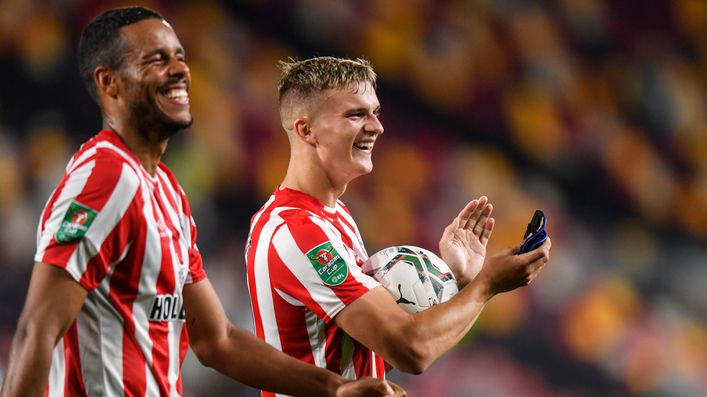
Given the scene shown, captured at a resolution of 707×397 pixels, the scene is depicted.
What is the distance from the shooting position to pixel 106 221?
1.81 metres

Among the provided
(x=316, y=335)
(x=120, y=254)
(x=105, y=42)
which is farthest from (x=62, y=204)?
(x=316, y=335)

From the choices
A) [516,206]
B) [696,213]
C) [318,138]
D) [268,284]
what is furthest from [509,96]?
[268,284]

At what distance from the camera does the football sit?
2582 millimetres

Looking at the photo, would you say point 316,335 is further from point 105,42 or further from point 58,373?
point 105,42

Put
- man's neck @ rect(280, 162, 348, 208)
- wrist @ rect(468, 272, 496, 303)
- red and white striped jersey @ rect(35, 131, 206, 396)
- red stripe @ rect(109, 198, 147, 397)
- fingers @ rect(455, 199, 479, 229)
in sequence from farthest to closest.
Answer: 1. fingers @ rect(455, 199, 479, 229)
2. man's neck @ rect(280, 162, 348, 208)
3. wrist @ rect(468, 272, 496, 303)
4. red stripe @ rect(109, 198, 147, 397)
5. red and white striped jersey @ rect(35, 131, 206, 396)

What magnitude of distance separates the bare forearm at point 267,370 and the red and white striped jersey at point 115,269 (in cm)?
19

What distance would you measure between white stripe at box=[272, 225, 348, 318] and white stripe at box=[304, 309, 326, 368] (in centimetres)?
9

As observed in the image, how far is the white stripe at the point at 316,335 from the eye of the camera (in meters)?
2.58

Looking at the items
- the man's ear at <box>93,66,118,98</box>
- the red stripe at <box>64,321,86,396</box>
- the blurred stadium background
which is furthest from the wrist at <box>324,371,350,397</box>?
the blurred stadium background

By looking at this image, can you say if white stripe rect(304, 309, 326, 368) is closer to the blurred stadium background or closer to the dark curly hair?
the dark curly hair

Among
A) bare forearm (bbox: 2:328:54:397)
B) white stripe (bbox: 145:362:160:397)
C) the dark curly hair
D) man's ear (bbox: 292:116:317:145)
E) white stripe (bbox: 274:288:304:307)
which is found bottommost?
bare forearm (bbox: 2:328:54:397)

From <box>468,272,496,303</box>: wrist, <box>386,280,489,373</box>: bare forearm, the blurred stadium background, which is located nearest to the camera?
<box>386,280,489,373</box>: bare forearm

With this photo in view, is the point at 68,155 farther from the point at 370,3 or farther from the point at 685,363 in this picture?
the point at 685,363

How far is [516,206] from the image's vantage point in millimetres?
5664
